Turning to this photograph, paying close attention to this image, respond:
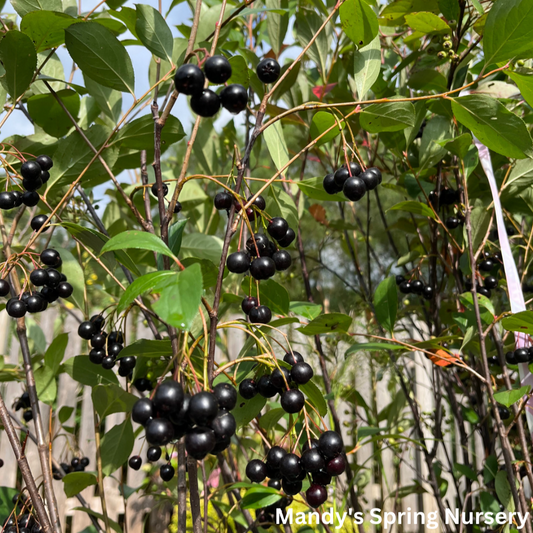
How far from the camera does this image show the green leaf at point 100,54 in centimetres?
68

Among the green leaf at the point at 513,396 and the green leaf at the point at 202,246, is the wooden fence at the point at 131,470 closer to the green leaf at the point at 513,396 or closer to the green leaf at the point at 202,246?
the green leaf at the point at 202,246

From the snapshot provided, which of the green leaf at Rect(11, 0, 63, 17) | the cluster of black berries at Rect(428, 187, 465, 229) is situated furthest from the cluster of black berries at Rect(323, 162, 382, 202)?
the green leaf at Rect(11, 0, 63, 17)

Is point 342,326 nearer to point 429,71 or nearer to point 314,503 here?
point 314,503

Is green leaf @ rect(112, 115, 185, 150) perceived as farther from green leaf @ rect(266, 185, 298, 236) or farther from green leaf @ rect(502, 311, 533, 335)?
green leaf @ rect(502, 311, 533, 335)

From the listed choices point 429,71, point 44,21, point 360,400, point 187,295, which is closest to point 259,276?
point 187,295

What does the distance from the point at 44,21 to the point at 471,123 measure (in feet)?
1.99

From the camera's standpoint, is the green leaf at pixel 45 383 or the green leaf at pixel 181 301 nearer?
the green leaf at pixel 181 301

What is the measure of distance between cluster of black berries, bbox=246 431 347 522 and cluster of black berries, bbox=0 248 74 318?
0.42 m

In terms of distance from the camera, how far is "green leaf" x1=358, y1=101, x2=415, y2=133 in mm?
647

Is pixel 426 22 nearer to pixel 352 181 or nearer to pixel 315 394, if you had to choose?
pixel 352 181

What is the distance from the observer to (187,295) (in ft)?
1.22

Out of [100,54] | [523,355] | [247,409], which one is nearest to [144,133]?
[100,54]

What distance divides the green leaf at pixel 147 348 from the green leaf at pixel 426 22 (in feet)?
2.43

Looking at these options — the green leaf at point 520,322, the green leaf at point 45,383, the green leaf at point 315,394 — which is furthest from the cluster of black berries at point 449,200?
the green leaf at point 45,383
